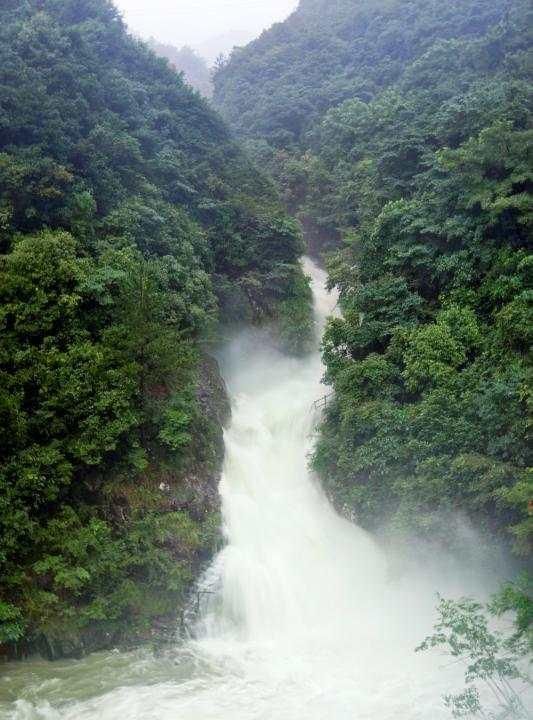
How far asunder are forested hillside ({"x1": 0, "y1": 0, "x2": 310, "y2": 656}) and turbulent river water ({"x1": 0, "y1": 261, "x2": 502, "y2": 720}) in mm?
937

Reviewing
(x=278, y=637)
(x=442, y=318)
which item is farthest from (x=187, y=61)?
(x=278, y=637)

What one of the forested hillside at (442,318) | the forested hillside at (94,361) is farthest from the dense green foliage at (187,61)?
the forested hillside at (94,361)

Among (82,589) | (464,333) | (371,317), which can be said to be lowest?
(82,589)

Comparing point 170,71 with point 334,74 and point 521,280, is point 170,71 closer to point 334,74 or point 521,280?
point 334,74

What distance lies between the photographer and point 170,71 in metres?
34.4

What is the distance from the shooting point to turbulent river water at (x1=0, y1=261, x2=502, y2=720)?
36.3 ft

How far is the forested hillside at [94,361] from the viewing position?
1273 cm

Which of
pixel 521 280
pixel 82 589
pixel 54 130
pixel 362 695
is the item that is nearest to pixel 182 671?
pixel 82 589

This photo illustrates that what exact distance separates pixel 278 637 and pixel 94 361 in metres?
7.68

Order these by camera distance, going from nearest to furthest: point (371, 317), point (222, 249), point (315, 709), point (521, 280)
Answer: point (315, 709) → point (521, 280) → point (371, 317) → point (222, 249)

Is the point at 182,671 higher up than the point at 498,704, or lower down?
higher up

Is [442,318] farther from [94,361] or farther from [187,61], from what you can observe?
[187,61]

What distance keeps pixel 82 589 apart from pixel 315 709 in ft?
17.6

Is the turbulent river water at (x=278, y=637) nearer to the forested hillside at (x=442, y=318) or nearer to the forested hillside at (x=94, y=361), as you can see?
the forested hillside at (x=94, y=361)
